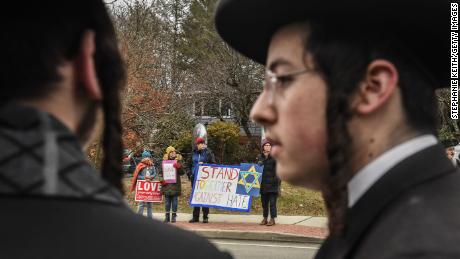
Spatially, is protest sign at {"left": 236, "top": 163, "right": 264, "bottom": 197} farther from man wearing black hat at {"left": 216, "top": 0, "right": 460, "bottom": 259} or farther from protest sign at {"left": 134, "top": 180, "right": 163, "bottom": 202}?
man wearing black hat at {"left": 216, "top": 0, "right": 460, "bottom": 259}

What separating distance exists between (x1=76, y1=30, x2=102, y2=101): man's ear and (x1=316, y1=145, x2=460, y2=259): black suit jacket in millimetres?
676

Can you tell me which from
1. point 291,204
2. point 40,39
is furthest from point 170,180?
point 40,39

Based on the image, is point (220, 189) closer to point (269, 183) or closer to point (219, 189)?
point (219, 189)

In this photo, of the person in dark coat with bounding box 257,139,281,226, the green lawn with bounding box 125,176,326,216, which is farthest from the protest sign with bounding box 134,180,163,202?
the green lawn with bounding box 125,176,326,216

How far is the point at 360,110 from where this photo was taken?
1.46 meters

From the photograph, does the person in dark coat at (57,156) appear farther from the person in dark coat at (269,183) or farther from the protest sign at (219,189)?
the protest sign at (219,189)

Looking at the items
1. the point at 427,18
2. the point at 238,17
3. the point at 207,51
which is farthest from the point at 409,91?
the point at 207,51

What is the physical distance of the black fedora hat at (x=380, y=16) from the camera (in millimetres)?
1493

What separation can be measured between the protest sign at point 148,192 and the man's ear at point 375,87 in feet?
37.2

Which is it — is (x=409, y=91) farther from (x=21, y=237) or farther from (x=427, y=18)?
(x=21, y=237)

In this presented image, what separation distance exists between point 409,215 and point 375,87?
1.14 ft

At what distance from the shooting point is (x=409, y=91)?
148 centimetres

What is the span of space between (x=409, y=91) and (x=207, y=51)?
25.9 m

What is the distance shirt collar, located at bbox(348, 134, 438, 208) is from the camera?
143 centimetres
